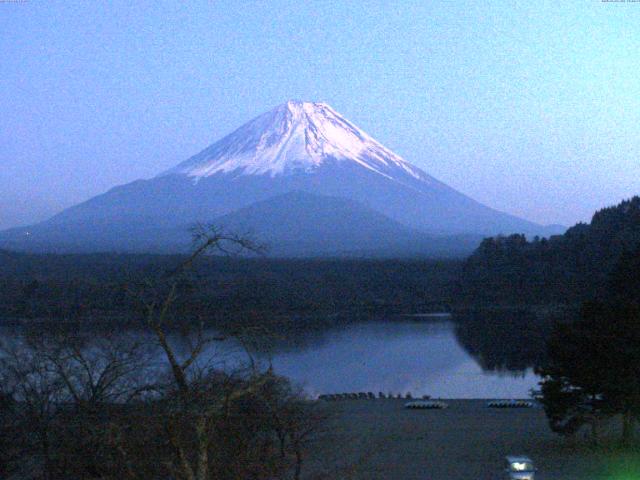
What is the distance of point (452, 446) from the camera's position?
35.6 ft

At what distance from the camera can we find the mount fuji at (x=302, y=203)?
252ft

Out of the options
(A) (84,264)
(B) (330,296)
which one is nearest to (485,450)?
(B) (330,296)

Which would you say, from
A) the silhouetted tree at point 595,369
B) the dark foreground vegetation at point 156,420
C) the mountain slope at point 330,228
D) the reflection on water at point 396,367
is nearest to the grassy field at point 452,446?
the silhouetted tree at point 595,369

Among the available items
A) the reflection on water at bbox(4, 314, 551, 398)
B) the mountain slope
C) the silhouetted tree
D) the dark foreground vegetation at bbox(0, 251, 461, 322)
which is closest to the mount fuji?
the mountain slope

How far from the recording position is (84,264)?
43594 millimetres

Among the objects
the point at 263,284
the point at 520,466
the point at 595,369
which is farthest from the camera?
the point at 263,284

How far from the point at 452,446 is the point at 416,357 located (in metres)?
10.9

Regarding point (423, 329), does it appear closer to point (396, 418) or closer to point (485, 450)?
point (396, 418)

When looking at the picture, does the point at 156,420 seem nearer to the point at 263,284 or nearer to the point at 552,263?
the point at 263,284

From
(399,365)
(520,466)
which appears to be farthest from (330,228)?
(520,466)

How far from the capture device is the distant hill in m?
32.2

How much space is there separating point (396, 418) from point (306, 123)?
237 feet

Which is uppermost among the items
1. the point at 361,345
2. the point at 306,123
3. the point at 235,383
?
the point at 306,123

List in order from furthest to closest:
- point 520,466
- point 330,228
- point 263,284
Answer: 1. point 330,228
2. point 263,284
3. point 520,466
